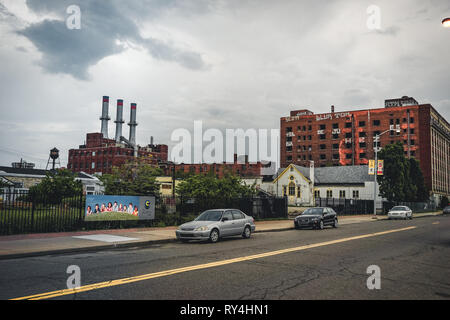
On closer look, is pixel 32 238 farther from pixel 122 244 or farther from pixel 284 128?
pixel 284 128

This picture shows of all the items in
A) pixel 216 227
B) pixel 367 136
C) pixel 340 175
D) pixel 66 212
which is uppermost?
pixel 367 136

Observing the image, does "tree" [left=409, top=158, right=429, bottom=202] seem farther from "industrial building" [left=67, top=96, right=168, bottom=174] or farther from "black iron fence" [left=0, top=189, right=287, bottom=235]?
"industrial building" [left=67, top=96, right=168, bottom=174]

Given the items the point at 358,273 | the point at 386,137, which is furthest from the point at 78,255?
the point at 386,137

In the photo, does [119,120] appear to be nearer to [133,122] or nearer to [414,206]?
[133,122]

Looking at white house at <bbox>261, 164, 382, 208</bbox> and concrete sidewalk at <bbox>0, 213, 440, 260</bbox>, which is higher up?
white house at <bbox>261, 164, 382, 208</bbox>

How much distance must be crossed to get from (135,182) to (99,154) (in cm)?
9031

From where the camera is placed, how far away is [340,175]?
68.4 meters

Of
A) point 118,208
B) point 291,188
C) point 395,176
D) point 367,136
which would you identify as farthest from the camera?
point 367,136

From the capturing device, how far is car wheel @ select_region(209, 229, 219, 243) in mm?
15148

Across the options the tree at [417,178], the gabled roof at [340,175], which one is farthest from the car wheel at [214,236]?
the tree at [417,178]

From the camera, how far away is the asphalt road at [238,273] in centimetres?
666
